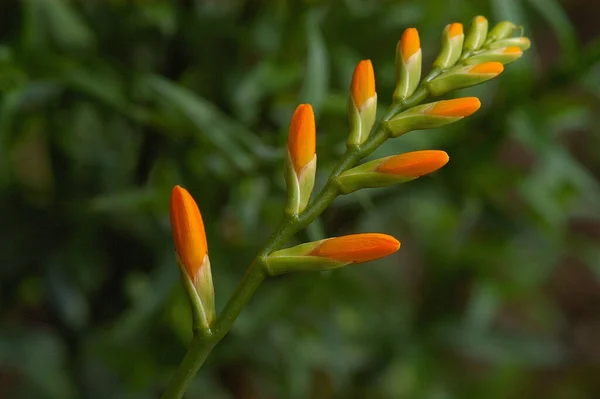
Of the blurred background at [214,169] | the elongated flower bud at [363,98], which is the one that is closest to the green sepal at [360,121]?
the elongated flower bud at [363,98]

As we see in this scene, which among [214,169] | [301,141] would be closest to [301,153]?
[301,141]

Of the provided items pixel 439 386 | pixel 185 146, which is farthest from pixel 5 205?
pixel 439 386

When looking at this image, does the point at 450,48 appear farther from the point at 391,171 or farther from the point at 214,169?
the point at 214,169

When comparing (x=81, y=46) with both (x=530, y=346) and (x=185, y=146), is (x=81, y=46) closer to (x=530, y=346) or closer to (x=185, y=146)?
(x=185, y=146)

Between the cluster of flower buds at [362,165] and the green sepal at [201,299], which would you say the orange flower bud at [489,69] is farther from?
the green sepal at [201,299]

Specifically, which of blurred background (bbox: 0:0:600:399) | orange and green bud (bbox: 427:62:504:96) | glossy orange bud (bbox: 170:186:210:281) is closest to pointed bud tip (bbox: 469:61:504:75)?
orange and green bud (bbox: 427:62:504:96)
